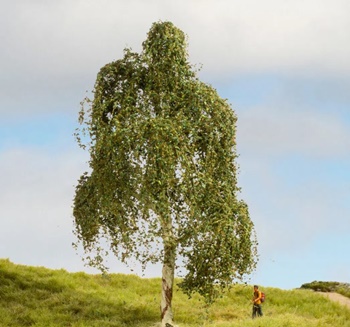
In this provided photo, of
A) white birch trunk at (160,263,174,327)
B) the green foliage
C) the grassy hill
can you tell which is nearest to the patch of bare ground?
the green foliage

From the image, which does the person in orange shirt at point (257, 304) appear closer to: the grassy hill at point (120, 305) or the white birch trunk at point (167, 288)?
the grassy hill at point (120, 305)

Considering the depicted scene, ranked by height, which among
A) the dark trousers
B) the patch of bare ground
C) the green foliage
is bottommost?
the dark trousers

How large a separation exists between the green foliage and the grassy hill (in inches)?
114

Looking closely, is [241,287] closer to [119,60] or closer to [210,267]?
[210,267]

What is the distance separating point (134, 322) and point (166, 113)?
1286 centimetres

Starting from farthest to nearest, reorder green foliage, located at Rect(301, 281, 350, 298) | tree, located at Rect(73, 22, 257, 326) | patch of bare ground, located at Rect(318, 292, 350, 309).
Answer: green foliage, located at Rect(301, 281, 350, 298) → patch of bare ground, located at Rect(318, 292, 350, 309) → tree, located at Rect(73, 22, 257, 326)

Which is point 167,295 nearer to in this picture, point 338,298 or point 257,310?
point 257,310

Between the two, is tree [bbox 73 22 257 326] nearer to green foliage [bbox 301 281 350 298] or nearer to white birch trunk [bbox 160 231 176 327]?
white birch trunk [bbox 160 231 176 327]

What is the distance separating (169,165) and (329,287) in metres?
26.3

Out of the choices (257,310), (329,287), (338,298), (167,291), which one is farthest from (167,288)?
(329,287)

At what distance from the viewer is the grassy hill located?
115ft

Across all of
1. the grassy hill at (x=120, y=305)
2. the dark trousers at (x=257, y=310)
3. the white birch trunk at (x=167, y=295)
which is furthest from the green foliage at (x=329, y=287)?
the white birch trunk at (x=167, y=295)

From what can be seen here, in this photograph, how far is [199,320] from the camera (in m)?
35.4

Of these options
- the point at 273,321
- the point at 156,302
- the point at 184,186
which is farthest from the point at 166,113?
the point at 156,302
